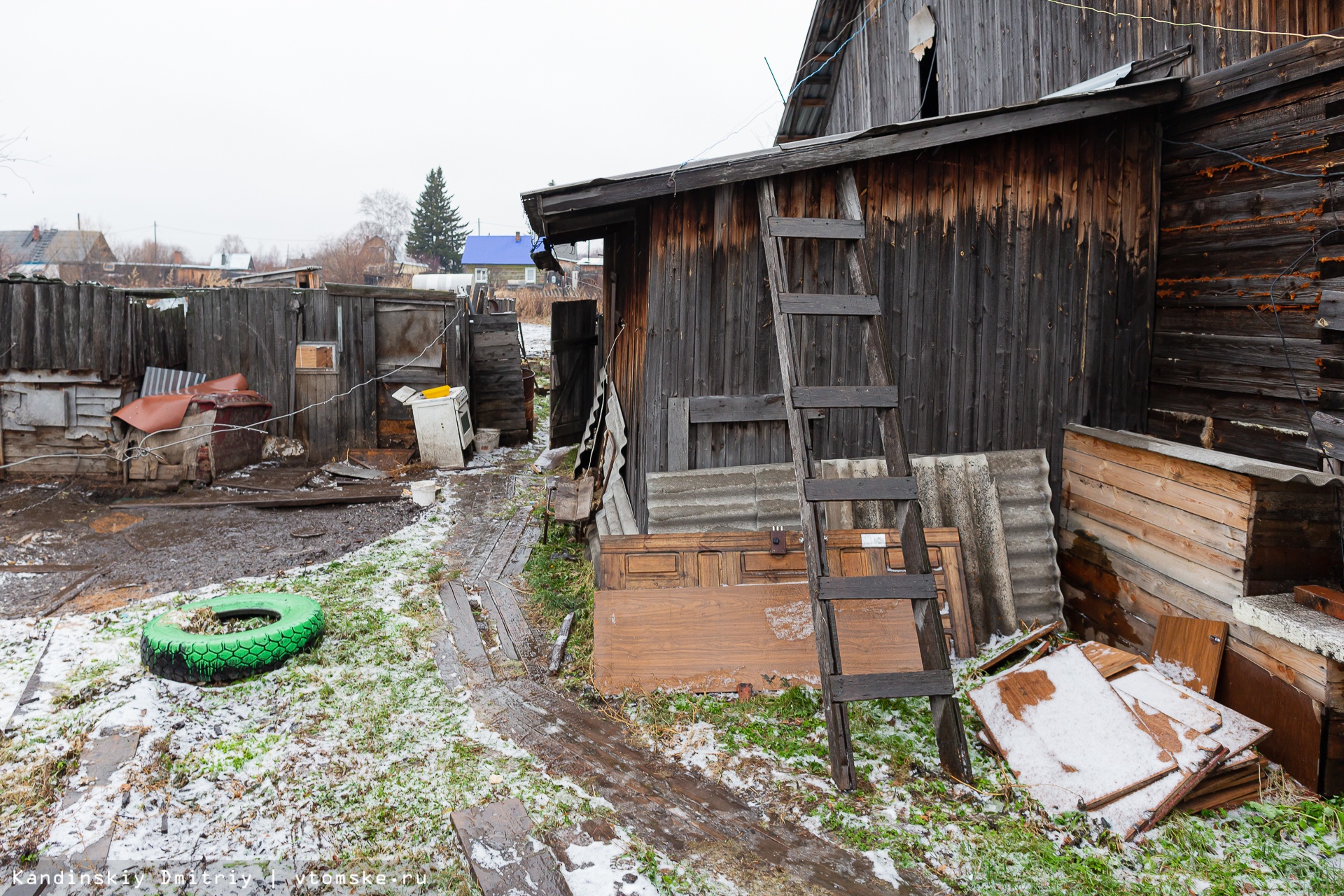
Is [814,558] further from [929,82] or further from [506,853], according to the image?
[929,82]

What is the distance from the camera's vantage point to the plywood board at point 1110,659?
4.43m

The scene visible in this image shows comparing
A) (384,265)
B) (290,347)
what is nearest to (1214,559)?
(290,347)

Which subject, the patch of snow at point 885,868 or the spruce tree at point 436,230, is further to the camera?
the spruce tree at point 436,230

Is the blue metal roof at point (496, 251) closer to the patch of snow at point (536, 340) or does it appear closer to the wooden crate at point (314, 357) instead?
the patch of snow at point (536, 340)

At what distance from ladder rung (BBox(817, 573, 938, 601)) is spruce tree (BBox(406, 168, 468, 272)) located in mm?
57429

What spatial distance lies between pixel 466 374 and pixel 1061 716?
36.1 feet

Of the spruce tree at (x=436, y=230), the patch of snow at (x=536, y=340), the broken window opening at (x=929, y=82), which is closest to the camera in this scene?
the broken window opening at (x=929, y=82)

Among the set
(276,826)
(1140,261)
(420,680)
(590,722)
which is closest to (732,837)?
(590,722)

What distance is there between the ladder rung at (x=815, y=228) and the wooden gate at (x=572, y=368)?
22.7 ft

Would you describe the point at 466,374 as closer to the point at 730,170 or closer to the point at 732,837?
the point at 730,170

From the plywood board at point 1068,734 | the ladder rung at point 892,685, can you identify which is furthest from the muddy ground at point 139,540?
the plywood board at point 1068,734

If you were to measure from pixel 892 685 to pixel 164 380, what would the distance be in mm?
11572

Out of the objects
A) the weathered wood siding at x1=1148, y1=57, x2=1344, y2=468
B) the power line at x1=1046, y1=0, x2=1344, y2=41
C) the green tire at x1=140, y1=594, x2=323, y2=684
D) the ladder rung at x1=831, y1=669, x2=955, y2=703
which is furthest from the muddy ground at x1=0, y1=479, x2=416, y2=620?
the power line at x1=1046, y1=0, x2=1344, y2=41

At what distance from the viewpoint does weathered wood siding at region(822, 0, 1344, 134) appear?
16.8 ft
